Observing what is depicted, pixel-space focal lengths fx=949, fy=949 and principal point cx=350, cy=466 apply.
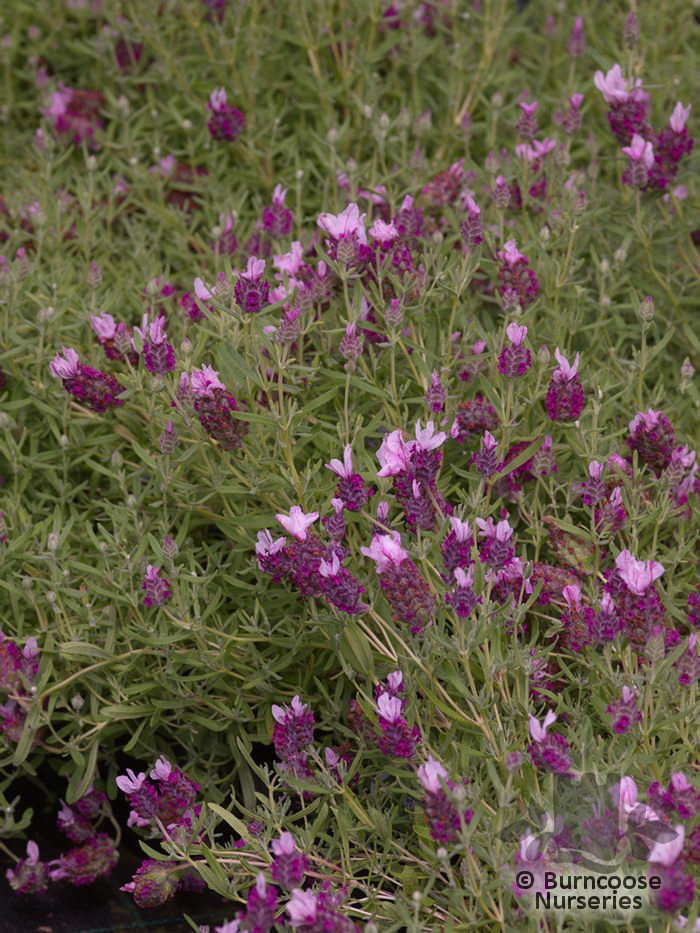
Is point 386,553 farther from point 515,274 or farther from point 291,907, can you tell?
point 515,274

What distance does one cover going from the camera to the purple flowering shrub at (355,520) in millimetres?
1518

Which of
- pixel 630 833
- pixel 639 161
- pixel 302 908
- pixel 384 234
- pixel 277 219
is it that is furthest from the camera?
pixel 277 219

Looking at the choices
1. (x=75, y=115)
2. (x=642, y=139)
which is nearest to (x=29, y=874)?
(x=642, y=139)

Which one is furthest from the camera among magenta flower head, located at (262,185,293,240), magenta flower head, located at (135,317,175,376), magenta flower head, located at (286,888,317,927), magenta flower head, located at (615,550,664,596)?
magenta flower head, located at (262,185,293,240)

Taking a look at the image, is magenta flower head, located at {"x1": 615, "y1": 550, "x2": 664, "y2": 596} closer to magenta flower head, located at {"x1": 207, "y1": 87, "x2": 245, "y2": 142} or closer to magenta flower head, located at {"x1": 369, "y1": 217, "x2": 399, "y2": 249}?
magenta flower head, located at {"x1": 369, "y1": 217, "x2": 399, "y2": 249}

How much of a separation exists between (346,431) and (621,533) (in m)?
0.61

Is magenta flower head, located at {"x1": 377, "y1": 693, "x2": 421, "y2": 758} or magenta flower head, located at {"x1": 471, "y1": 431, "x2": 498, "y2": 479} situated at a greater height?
magenta flower head, located at {"x1": 471, "y1": 431, "x2": 498, "y2": 479}

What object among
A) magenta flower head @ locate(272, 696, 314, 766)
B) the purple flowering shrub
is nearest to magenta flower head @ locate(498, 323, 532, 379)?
the purple flowering shrub

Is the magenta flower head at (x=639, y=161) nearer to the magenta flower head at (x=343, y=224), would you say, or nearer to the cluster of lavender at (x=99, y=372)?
the magenta flower head at (x=343, y=224)

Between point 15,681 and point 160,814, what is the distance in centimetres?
38

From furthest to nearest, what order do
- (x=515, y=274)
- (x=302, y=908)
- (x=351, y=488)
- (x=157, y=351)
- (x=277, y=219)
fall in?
(x=277, y=219) < (x=515, y=274) < (x=157, y=351) < (x=351, y=488) < (x=302, y=908)

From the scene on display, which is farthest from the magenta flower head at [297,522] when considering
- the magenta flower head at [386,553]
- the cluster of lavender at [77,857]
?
the cluster of lavender at [77,857]

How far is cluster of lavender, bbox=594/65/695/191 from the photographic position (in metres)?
2.11
